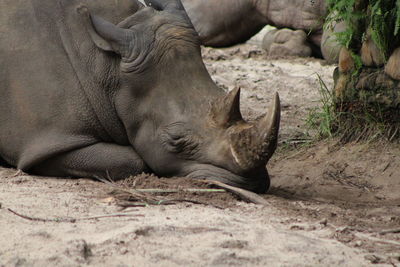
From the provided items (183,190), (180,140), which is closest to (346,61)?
(180,140)

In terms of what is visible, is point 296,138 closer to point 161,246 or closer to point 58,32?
point 58,32

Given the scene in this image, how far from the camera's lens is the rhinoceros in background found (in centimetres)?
1098

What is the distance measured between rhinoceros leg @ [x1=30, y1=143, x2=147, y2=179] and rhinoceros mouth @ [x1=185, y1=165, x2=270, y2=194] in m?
0.49

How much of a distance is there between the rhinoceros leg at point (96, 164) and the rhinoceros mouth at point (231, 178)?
49 centimetres

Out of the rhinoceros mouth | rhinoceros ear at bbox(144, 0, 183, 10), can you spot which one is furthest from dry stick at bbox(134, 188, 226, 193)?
rhinoceros ear at bbox(144, 0, 183, 10)

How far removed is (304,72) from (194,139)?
4603mm

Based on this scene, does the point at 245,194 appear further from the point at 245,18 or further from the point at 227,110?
the point at 245,18

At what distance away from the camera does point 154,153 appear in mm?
5633

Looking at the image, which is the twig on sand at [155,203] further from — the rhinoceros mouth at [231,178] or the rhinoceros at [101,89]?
the rhinoceros at [101,89]

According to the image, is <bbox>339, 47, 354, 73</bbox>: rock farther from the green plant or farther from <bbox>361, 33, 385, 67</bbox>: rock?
the green plant

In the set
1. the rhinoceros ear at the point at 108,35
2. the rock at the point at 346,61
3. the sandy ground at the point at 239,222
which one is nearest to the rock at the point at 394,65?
the rock at the point at 346,61

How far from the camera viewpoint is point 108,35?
5.67m

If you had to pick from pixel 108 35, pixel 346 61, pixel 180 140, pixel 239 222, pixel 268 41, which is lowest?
pixel 239 222

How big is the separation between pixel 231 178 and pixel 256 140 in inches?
13.1
